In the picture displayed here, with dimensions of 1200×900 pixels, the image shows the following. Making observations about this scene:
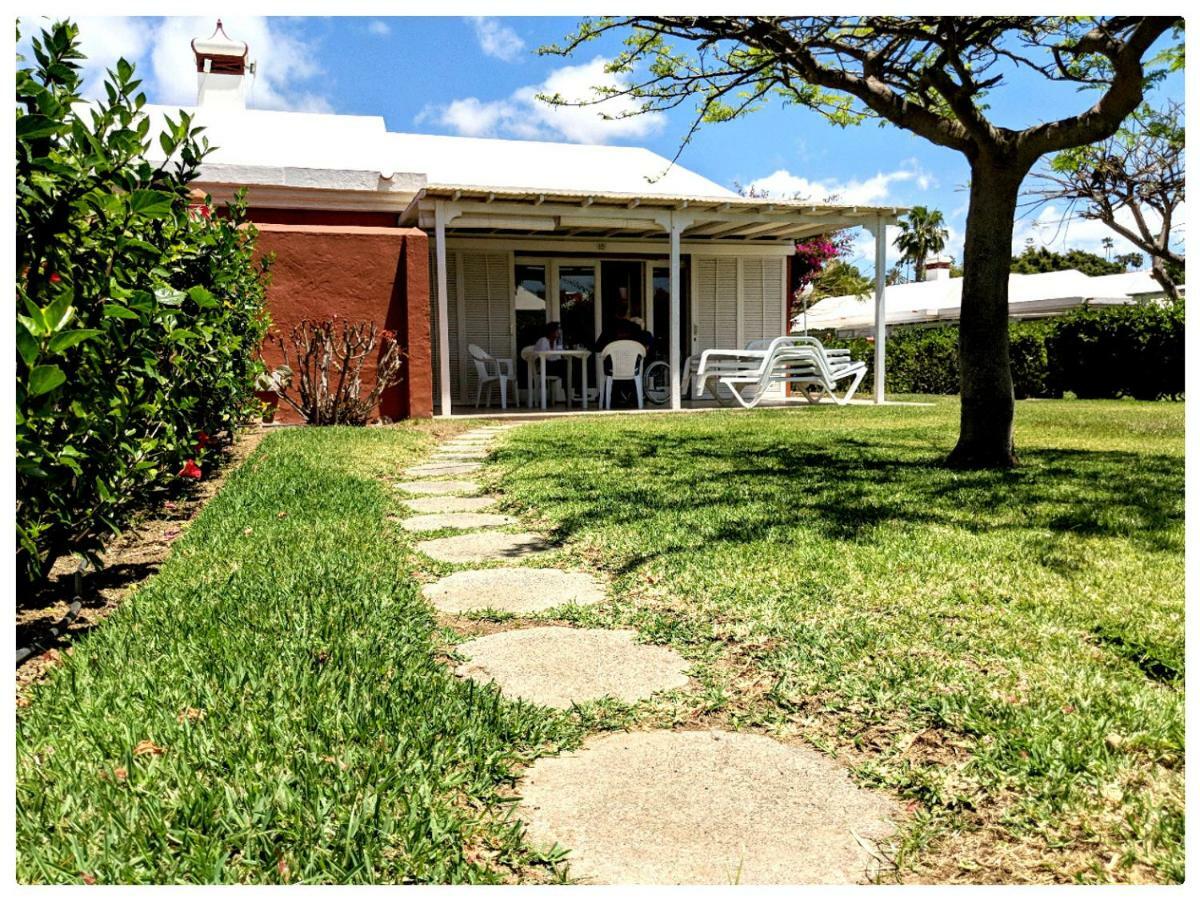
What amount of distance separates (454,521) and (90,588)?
1848 millimetres

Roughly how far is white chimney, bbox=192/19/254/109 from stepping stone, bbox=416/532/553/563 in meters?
15.2

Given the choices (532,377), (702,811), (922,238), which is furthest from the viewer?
(922,238)

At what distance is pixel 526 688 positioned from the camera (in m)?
2.64

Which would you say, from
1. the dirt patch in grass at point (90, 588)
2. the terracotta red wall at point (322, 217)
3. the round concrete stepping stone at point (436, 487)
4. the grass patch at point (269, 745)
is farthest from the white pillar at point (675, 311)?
the grass patch at point (269, 745)

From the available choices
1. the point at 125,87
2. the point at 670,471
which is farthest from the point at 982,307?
the point at 125,87

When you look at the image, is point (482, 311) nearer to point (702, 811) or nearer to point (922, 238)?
point (702, 811)

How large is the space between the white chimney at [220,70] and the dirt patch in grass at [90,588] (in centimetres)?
1384

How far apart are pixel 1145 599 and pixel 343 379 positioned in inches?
352

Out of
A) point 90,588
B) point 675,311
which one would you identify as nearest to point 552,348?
point 675,311

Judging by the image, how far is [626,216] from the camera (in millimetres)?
13492

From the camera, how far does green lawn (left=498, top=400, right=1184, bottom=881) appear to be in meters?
1.96

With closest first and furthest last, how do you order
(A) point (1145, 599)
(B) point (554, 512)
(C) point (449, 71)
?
(A) point (1145, 599) < (B) point (554, 512) < (C) point (449, 71)

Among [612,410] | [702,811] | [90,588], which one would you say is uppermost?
[612,410]

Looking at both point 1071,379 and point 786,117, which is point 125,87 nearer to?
point 786,117
